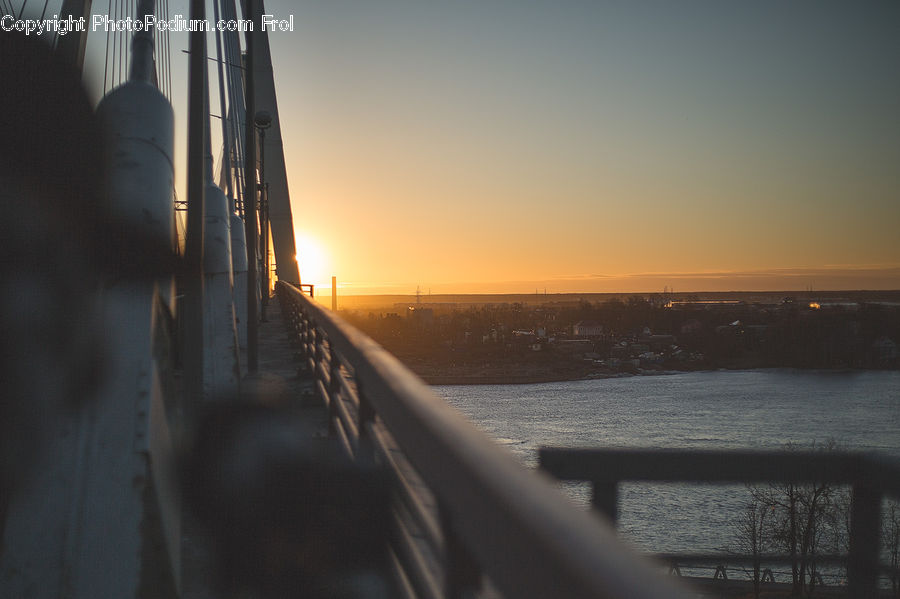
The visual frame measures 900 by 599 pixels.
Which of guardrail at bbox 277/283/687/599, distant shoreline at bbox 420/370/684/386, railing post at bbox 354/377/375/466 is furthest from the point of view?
distant shoreline at bbox 420/370/684/386

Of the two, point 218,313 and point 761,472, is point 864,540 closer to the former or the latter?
point 761,472

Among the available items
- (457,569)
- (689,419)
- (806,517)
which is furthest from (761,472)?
(689,419)

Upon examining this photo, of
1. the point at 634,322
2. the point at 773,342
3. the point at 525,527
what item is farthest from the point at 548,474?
the point at 634,322

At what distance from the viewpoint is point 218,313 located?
8.80 meters

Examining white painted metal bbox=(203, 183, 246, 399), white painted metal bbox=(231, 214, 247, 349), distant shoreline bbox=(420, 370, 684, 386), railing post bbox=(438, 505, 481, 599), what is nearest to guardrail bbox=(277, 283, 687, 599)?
railing post bbox=(438, 505, 481, 599)

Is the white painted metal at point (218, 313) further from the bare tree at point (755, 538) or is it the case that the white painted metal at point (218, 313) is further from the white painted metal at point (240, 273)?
the bare tree at point (755, 538)

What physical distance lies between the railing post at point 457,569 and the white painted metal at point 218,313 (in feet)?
23.2

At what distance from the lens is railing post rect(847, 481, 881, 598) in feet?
8.81

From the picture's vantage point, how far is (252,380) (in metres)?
10.4

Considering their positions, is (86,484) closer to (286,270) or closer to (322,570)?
(322,570)

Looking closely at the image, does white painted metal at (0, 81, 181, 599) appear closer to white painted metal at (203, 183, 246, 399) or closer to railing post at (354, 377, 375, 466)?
railing post at (354, 377, 375, 466)

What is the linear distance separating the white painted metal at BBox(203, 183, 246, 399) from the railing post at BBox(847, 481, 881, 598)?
6.40 metres

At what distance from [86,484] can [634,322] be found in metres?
30.0

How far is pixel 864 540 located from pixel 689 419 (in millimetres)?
72880
